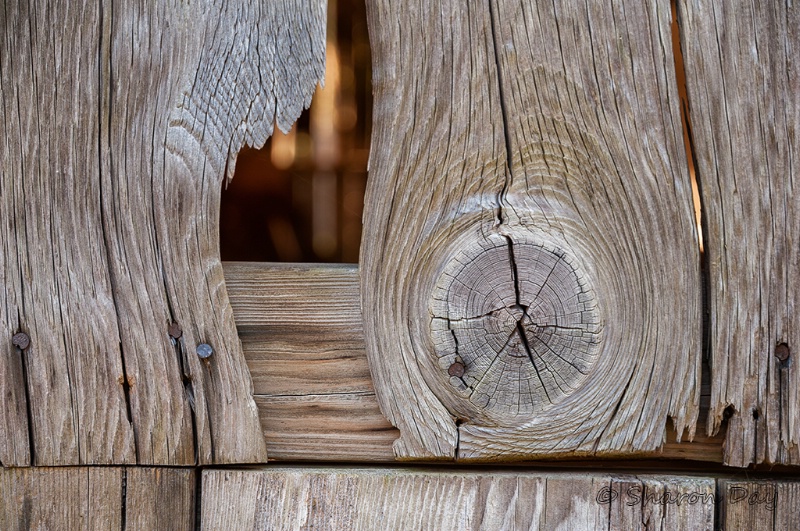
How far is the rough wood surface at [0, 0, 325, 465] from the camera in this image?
1.15m

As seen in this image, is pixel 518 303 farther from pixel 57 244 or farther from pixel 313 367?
pixel 57 244

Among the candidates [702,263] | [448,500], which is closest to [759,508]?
[702,263]

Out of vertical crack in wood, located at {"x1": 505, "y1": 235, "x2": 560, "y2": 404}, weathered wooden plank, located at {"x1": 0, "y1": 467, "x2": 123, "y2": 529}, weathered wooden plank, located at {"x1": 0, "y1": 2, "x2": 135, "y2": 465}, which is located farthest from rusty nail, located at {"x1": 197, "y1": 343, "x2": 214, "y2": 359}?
vertical crack in wood, located at {"x1": 505, "y1": 235, "x2": 560, "y2": 404}

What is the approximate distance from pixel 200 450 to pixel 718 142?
1.05m

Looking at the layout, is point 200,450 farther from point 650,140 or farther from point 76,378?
point 650,140

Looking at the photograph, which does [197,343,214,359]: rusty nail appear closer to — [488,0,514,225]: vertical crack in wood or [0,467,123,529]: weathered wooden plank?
[0,467,123,529]: weathered wooden plank

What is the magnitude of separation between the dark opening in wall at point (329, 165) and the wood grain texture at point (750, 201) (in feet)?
14.5

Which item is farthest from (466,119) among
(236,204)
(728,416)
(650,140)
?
(236,204)

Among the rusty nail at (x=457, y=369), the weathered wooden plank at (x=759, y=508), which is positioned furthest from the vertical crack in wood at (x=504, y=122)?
the weathered wooden plank at (x=759, y=508)

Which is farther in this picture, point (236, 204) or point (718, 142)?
point (236, 204)

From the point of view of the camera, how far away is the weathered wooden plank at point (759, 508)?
119 centimetres

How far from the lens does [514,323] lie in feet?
3.70

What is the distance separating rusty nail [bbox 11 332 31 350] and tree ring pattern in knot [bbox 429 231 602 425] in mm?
700

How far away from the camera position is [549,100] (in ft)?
3.80
